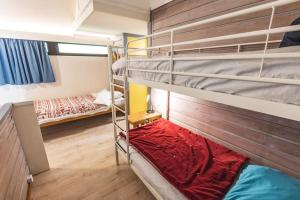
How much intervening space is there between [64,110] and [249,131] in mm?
3380

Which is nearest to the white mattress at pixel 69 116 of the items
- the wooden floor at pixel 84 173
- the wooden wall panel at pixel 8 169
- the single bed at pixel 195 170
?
the wooden floor at pixel 84 173

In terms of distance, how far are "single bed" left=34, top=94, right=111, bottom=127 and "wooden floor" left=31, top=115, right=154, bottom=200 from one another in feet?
1.21

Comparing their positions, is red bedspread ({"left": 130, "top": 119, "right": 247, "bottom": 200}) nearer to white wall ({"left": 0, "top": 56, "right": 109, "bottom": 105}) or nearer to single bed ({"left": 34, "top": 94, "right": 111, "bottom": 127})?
single bed ({"left": 34, "top": 94, "right": 111, "bottom": 127})

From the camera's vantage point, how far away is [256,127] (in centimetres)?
167

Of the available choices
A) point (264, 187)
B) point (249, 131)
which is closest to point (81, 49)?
point (249, 131)

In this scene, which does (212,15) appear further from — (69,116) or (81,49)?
(81,49)

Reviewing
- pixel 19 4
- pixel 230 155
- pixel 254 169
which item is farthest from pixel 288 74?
pixel 19 4

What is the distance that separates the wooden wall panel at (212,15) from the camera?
1381mm

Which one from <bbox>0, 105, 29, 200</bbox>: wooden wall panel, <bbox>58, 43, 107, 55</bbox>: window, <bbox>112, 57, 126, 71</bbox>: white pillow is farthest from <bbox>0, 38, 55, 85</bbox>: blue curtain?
<bbox>112, 57, 126, 71</bbox>: white pillow

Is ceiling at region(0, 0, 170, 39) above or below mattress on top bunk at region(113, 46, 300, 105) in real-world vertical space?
above

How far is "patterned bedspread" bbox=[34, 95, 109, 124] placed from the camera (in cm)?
298

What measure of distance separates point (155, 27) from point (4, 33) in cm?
337

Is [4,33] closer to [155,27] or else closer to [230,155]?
[155,27]

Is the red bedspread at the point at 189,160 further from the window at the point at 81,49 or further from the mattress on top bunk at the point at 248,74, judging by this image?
the window at the point at 81,49
